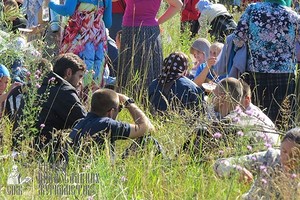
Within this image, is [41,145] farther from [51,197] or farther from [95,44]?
[95,44]

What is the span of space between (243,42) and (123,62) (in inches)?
72.5

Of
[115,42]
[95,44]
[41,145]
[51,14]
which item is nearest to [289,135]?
[41,145]

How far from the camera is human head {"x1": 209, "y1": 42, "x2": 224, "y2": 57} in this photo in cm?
876

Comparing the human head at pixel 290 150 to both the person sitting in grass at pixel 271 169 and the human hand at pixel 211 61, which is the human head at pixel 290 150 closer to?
the person sitting in grass at pixel 271 169

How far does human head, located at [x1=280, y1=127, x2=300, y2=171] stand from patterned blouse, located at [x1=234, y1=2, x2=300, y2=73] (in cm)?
237

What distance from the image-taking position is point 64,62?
23.5 ft

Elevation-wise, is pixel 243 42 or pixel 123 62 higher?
pixel 243 42

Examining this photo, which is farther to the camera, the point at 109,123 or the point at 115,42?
the point at 115,42

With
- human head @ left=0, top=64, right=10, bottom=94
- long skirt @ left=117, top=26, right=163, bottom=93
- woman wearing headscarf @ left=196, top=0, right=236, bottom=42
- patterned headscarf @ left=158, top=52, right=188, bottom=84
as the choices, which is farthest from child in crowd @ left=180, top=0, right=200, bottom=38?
human head @ left=0, top=64, right=10, bottom=94

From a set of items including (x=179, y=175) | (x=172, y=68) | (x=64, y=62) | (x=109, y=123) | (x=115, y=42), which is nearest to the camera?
(x=179, y=175)

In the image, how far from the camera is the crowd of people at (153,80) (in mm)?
6027

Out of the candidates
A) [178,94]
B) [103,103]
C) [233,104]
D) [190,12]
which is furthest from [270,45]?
[190,12]

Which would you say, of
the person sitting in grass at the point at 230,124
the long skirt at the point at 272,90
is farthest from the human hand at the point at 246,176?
the long skirt at the point at 272,90

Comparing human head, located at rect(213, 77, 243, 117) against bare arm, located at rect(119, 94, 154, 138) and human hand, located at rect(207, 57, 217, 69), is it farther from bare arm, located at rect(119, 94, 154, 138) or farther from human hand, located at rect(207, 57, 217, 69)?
human hand, located at rect(207, 57, 217, 69)
